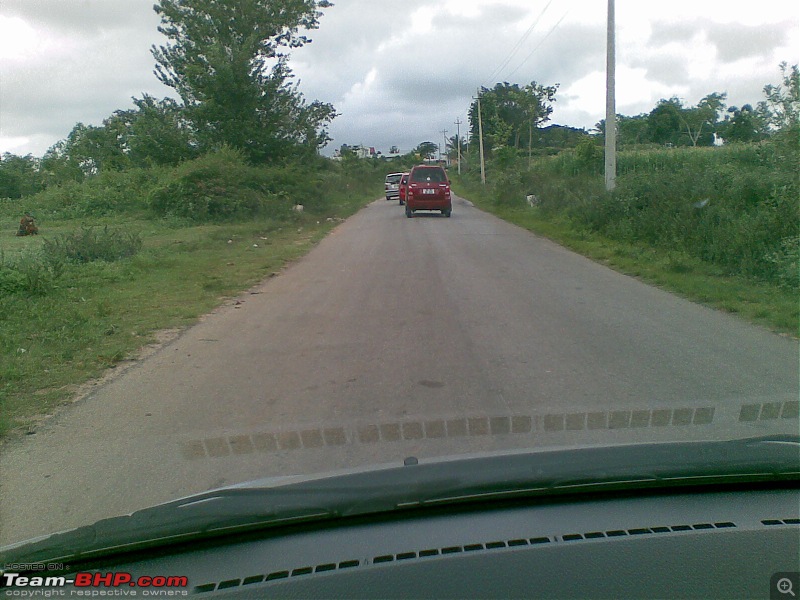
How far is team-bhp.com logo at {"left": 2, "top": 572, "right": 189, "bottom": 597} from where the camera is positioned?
257 centimetres

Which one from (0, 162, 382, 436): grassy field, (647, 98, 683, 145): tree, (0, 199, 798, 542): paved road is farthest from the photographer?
(647, 98, 683, 145): tree

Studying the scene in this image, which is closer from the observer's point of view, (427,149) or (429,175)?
(429,175)

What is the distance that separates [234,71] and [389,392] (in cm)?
2872

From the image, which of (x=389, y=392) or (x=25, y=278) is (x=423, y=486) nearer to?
(x=389, y=392)

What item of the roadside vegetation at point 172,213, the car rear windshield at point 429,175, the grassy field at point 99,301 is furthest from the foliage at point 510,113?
the grassy field at point 99,301

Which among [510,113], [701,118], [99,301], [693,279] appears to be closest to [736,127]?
[701,118]

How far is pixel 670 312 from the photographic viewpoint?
9.82 metres

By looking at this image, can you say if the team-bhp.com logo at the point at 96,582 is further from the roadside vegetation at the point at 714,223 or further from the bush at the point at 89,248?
the bush at the point at 89,248

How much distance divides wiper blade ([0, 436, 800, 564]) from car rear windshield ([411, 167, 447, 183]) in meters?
26.1

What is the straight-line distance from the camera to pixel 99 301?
11.1 meters

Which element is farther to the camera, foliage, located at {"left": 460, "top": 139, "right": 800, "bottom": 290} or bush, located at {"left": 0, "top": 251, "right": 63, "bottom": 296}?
foliage, located at {"left": 460, "top": 139, "right": 800, "bottom": 290}

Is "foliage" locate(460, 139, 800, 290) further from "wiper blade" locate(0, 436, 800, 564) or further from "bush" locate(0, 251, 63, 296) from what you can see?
"bush" locate(0, 251, 63, 296)

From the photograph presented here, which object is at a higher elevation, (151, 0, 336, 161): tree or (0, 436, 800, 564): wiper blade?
(151, 0, 336, 161): tree

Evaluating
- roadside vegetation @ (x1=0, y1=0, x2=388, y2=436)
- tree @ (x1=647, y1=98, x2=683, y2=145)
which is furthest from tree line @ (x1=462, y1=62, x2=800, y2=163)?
roadside vegetation @ (x1=0, y1=0, x2=388, y2=436)
